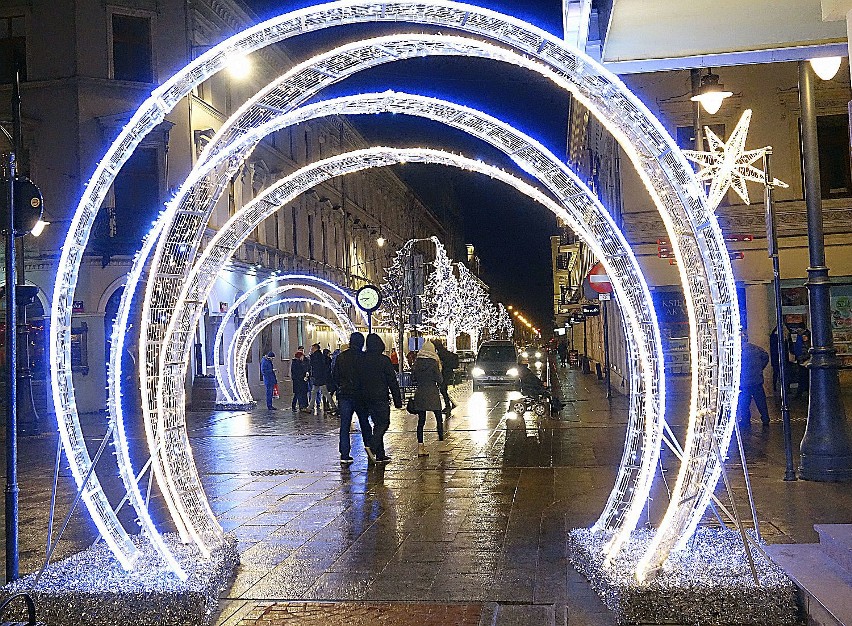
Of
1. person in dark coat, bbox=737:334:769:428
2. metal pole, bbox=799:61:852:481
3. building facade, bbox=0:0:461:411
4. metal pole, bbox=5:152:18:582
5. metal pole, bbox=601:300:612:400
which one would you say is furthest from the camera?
building facade, bbox=0:0:461:411

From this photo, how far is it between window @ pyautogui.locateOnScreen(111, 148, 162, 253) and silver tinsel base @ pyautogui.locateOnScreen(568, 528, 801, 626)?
25171mm

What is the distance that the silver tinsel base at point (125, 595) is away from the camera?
6219mm

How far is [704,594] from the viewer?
5.80 m

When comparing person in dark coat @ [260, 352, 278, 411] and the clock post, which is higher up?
the clock post

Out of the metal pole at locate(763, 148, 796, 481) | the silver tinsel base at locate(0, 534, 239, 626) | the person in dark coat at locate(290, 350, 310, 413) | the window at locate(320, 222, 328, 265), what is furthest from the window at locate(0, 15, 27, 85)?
the silver tinsel base at locate(0, 534, 239, 626)

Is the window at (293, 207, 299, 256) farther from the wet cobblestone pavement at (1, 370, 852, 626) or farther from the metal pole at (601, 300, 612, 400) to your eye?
the wet cobblestone pavement at (1, 370, 852, 626)

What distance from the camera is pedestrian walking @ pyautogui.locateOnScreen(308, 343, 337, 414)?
943 inches

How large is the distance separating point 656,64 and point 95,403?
2332 cm

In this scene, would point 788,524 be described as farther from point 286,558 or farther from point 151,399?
point 151,399

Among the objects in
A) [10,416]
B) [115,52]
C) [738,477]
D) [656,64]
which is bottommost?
[738,477]

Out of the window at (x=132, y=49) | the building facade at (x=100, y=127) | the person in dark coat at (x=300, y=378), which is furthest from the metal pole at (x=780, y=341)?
the window at (x=132, y=49)

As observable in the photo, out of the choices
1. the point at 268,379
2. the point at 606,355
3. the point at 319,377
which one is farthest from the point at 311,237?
the point at 319,377

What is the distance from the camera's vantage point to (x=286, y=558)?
8008mm

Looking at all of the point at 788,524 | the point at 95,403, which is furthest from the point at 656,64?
the point at 95,403
